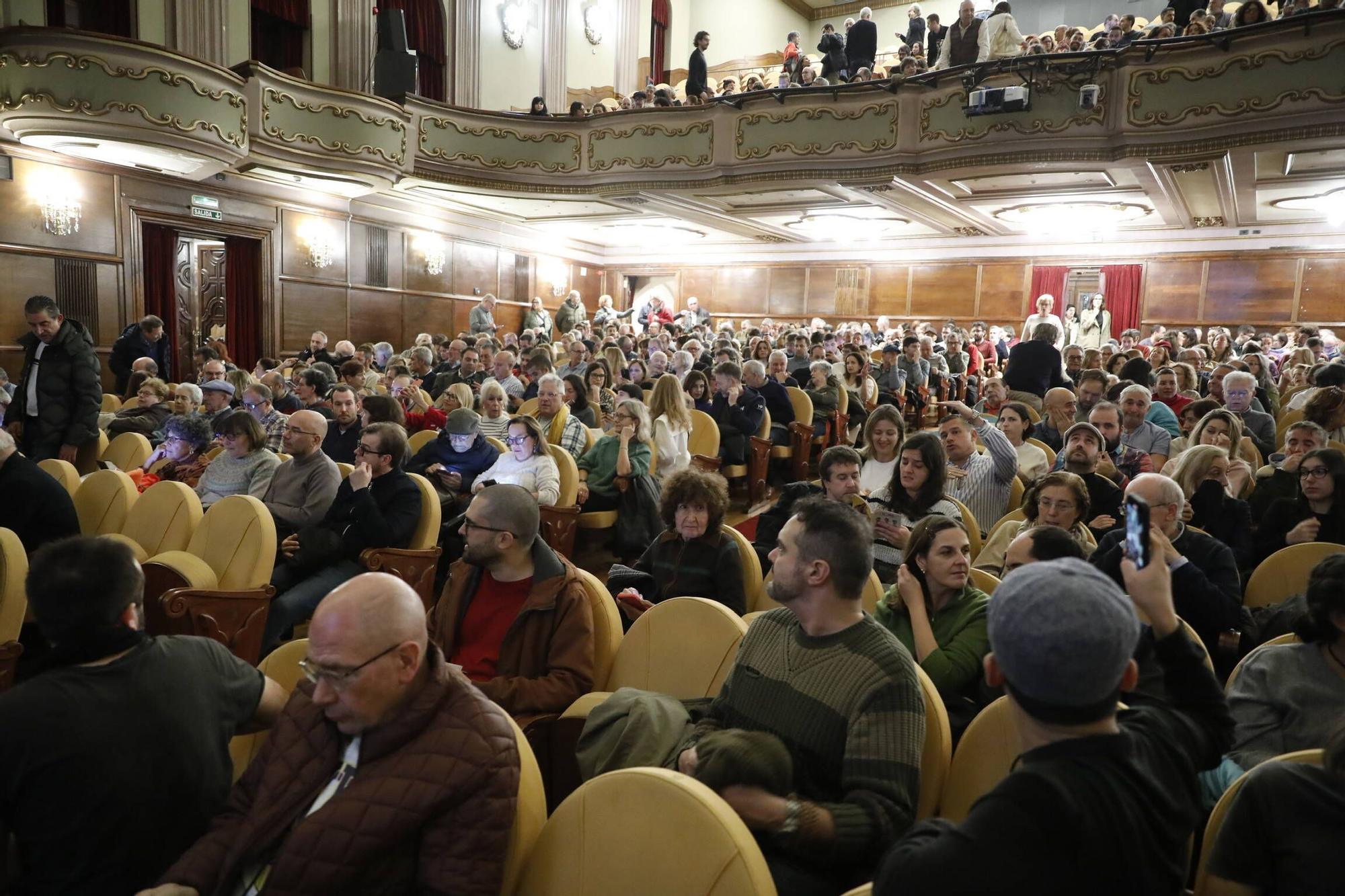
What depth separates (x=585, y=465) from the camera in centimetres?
443

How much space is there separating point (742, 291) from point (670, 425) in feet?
41.4

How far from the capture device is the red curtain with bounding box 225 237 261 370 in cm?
1061

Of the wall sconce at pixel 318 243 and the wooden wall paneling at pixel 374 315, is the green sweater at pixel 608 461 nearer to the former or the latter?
the wall sconce at pixel 318 243

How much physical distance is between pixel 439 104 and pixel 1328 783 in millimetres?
11373

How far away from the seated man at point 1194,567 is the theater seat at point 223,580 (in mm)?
2492

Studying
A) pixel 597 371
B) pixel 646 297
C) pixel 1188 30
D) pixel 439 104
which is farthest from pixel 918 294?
pixel 597 371

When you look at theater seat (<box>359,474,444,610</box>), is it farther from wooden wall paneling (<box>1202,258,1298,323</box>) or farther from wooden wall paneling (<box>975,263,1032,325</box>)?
wooden wall paneling (<box>1202,258,1298,323</box>)

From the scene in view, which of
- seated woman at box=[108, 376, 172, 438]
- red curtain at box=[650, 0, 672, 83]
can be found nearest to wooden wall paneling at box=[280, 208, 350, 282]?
seated woman at box=[108, 376, 172, 438]

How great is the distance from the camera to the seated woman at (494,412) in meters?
4.99

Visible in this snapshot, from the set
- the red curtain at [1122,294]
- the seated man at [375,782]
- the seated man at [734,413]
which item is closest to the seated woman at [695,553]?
the seated man at [375,782]

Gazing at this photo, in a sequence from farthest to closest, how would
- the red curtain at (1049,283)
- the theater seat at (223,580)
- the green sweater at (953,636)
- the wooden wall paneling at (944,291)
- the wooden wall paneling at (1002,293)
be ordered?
1. the wooden wall paneling at (944,291)
2. the wooden wall paneling at (1002,293)
3. the red curtain at (1049,283)
4. the theater seat at (223,580)
5. the green sweater at (953,636)

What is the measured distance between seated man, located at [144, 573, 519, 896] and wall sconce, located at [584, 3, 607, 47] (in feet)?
46.8

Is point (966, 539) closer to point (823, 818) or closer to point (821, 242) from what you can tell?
point (823, 818)

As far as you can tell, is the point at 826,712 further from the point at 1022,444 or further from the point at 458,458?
the point at 458,458
